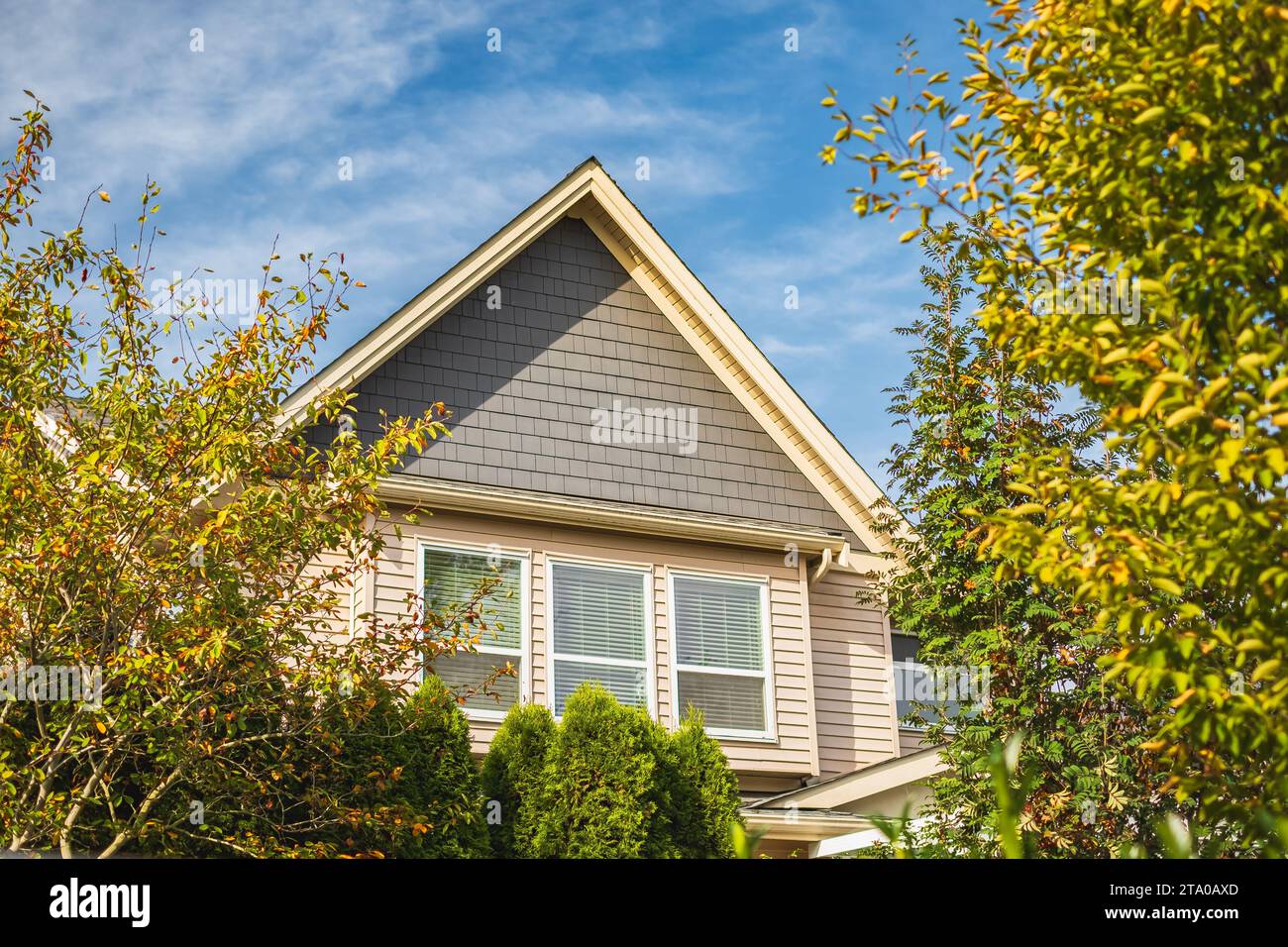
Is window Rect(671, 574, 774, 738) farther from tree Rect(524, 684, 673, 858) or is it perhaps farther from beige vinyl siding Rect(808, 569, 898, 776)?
tree Rect(524, 684, 673, 858)

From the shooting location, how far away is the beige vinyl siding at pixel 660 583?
48.3 ft

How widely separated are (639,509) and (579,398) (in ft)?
6.27

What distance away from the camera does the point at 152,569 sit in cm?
948

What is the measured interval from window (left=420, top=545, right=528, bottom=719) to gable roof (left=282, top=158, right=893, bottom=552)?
4.34 metres

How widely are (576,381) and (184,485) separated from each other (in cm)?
788

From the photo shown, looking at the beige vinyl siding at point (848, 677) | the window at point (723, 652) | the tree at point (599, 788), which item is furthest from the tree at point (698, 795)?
the beige vinyl siding at point (848, 677)

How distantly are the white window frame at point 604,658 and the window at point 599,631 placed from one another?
0.01 meters

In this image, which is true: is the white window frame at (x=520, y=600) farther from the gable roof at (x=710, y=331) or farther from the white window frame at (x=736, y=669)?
the gable roof at (x=710, y=331)

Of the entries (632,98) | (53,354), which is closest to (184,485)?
(53,354)

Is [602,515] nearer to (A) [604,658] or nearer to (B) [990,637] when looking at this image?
(A) [604,658]

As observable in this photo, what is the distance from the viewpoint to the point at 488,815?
13.0 meters

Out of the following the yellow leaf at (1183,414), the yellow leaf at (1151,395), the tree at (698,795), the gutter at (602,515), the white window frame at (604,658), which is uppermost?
the gutter at (602,515)

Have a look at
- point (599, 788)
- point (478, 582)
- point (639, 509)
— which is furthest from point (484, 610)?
point (599, 788)

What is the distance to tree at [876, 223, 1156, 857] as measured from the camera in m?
12.0
